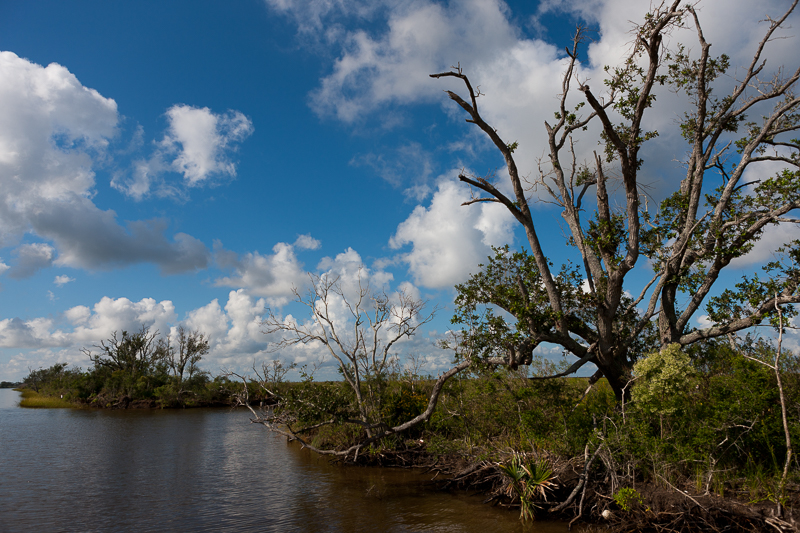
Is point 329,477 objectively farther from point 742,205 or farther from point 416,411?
point 742,205

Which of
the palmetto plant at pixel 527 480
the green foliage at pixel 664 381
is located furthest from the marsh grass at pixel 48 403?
the green foliage at pixel 664 381

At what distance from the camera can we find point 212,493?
14.5 m

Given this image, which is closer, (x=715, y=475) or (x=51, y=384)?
(x=715, y=475)

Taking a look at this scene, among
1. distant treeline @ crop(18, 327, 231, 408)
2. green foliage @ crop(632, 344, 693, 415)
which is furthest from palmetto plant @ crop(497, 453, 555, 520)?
distant treeline @ crop(18, 327, 231, 408)

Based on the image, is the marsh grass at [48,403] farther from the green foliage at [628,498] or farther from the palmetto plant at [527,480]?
the green foliage at [628,498]

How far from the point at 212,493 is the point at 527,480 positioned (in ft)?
33.4

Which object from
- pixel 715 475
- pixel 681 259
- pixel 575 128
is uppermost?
pixel 575 128

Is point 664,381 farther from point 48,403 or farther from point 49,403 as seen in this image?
point 48,403

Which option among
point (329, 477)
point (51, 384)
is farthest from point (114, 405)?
point (329, 477)

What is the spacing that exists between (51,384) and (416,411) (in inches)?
2839

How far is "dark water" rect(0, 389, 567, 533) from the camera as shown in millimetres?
11258

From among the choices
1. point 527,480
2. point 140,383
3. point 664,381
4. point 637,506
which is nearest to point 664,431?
point 664,381

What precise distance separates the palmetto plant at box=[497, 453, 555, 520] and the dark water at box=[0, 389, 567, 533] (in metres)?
0.51

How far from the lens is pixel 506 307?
12.9 metres
